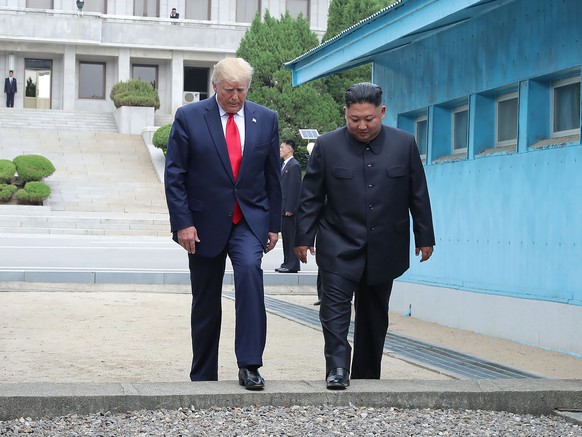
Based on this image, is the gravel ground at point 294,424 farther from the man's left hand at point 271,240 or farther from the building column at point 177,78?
the building column at point 177,78

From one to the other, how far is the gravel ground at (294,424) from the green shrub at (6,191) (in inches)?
1063

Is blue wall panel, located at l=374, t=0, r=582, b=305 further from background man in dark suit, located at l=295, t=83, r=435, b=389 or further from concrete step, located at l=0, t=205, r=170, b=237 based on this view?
concrete step, located at l=0, t=205, r=170, b=237

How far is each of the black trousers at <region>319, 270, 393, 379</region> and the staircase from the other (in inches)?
886

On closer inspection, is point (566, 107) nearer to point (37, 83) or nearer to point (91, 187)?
point (91, 187)

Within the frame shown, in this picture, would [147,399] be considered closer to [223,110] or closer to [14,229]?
[223,110]

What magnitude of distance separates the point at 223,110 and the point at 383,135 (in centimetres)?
90

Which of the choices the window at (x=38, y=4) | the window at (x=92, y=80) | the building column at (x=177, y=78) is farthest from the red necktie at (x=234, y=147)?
the window at (x=92, y=80)

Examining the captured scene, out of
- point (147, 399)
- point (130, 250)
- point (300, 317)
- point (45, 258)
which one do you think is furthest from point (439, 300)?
point (130, 250)

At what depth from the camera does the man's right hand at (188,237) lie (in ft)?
21.0

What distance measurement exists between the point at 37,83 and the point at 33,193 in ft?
87.4

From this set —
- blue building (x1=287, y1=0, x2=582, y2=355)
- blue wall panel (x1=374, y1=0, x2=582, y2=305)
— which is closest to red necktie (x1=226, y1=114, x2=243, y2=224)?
blue building (x1=287, y1=0, x2=582, y2=355)

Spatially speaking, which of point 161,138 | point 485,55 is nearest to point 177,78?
point 161,138

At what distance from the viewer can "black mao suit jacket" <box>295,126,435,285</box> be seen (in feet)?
21.7

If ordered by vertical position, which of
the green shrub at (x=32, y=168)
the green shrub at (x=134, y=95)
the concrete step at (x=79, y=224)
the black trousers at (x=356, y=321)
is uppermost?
the green shrub at (x=134, y=95)
